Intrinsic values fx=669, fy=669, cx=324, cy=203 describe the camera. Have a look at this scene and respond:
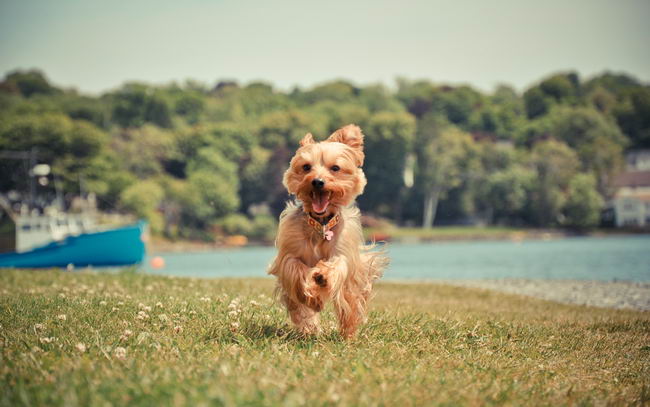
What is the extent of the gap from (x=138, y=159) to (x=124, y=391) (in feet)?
317

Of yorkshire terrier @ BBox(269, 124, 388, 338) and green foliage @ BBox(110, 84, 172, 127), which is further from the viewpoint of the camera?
green foliage @ BBox(110, 84, 172, 127)

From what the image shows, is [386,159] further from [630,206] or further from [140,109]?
[140,109]

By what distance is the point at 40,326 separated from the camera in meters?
7.11

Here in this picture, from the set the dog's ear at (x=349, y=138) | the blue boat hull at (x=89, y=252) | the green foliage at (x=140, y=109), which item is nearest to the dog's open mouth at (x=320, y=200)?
the dog's ear at (x=349, y=138)

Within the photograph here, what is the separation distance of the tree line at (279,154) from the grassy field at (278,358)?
7419 cm

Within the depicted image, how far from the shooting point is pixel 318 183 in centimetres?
720

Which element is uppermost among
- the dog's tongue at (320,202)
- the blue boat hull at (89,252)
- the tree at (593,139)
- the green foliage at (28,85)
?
the green foliage at (28,85)

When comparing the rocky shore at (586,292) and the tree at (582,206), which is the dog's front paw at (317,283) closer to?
the rocky shore at (586,292)

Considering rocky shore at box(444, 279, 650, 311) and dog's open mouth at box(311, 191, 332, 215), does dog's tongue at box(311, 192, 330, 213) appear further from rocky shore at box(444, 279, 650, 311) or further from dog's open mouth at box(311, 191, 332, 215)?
rocky shore at box(444, 279, 650, 311)

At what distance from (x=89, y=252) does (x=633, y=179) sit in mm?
116783

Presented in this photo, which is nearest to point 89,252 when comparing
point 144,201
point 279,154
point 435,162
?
point 144,201

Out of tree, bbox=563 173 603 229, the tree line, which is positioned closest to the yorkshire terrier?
the tree line

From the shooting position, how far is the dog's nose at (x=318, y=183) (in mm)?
7173

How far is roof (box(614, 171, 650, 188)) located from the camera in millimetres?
123312
